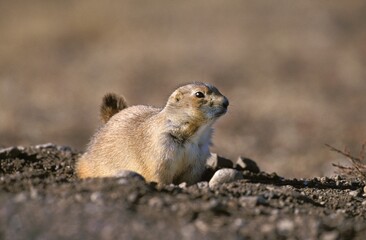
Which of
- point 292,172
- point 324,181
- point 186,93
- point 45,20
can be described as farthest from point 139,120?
point 45,20

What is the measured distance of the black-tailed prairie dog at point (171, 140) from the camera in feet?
25.0

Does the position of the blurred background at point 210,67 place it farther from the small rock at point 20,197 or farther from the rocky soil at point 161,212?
the small rock at point 20,197

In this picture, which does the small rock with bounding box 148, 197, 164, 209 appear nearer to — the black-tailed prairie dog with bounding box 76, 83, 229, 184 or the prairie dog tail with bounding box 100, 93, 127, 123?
the black-tailed prairie dog with bounding box 76, 83, 229, 184

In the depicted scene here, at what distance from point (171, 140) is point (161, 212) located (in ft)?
6.58

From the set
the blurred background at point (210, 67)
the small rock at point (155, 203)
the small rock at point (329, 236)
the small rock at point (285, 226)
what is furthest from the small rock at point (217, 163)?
the small rock at point (329, 236)

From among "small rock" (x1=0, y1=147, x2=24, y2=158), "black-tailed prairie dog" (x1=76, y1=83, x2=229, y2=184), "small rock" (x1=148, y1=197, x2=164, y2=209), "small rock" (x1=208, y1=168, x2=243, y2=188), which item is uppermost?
"small rock" (x1=0, y1=147, x2=24, y2=158)

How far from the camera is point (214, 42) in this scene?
74.8 ft

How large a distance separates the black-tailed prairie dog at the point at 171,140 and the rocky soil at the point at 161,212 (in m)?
0.75

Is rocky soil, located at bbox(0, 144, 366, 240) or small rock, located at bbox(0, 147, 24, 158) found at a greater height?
small rock, located at bbox(0, 147, 24, 158)

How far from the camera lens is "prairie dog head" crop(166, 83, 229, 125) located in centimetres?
772

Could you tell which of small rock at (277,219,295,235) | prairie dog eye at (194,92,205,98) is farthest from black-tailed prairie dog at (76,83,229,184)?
small rock at (277,219,295,235)

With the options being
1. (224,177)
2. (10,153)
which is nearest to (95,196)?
(224,177)

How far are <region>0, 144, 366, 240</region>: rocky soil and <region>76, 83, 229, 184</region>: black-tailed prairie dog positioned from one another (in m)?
0.75

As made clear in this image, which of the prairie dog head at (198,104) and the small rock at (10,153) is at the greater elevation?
the small rock at (10,153)
